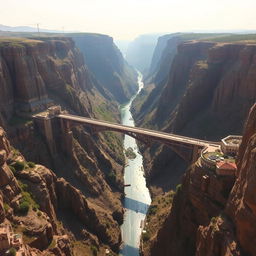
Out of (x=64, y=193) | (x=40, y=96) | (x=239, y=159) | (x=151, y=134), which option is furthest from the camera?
(x=40, y=96)

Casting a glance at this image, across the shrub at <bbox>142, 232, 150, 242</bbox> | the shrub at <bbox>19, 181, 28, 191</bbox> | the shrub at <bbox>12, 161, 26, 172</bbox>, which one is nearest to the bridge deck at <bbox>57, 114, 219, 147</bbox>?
the shrub at <bbox>142, 232, 150, 242</bbox>

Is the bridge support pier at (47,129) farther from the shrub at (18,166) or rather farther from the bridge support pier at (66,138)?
the shrub at (18,166)

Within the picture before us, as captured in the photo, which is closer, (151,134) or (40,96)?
(151,134)

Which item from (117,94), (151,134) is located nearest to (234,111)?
(151,134)

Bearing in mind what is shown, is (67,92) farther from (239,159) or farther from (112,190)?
(239,159)

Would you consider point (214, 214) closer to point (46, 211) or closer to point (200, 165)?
point (200, 165)

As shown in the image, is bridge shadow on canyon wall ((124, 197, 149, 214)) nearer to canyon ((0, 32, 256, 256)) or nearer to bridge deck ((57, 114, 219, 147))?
canyon ((0, 32, 256, 256))

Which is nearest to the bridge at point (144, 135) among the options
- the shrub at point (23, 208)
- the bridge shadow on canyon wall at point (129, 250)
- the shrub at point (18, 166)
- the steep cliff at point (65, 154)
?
the steep cliff at point (65, 154)
